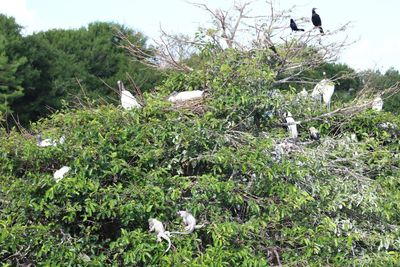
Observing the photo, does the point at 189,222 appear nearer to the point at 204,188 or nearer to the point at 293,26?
the point at 204,188

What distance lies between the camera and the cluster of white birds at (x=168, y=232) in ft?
16.6

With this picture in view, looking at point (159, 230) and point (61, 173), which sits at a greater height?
point (61, 173)

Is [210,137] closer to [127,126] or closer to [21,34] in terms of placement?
[127,126]

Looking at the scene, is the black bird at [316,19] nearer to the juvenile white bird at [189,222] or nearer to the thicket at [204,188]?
the thicket at [204,188]

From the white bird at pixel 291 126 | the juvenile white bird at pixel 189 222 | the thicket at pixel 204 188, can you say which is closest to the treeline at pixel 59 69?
the white bird at pixel 291 126

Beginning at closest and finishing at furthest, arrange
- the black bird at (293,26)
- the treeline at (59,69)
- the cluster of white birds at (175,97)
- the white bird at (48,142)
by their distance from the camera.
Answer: the white bird at (48,142) → the cluster of white birds at (175,97) → the black bird at (293,26) → the treeline at (59,69)

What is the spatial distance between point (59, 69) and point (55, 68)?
14 cm

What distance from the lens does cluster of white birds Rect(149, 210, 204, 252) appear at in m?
5.05

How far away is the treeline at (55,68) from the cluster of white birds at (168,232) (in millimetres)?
11949

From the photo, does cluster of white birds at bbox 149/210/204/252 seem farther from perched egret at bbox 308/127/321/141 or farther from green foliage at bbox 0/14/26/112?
green foliage at bbox 0/14/26/112

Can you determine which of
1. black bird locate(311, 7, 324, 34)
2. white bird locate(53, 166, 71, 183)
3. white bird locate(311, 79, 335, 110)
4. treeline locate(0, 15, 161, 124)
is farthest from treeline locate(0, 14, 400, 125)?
white bird locate(53, 166, 71, 183)

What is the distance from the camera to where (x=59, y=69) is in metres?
22.1

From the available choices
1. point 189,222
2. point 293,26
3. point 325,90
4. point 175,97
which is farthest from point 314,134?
point 189,222

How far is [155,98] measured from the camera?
623cm
